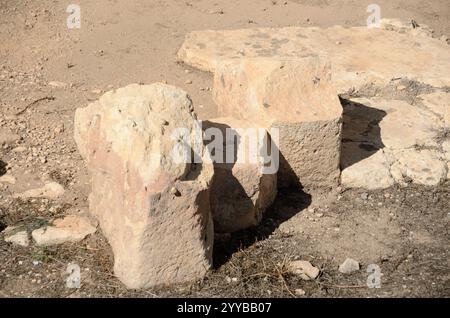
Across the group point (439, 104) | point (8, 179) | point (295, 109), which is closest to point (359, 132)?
point (439, 104)

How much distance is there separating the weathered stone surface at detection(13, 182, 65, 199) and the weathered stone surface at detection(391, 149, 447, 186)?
2.23 meters

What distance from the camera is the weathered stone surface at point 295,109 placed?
151 inches

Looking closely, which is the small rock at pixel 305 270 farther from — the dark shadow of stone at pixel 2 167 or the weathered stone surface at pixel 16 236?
the dark shadow of stone at pixel 2 167

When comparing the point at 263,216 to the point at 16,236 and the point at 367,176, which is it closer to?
the point at 367,176

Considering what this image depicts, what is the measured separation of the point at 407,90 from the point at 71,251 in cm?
317

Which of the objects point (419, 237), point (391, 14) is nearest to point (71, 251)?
point (419, 237)

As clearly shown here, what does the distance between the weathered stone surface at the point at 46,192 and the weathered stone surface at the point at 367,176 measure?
1866 millimetres

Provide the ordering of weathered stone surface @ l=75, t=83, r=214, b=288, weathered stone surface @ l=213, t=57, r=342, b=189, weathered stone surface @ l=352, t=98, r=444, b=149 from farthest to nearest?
weathered stone surface @ l=352, t=98, r=444, b=149 → weathered stone surface @ l=213, t=57, r=342, b=189 → weathered stone surface @ l=75, t=83, r=214, b=288

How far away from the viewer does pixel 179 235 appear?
312 cm

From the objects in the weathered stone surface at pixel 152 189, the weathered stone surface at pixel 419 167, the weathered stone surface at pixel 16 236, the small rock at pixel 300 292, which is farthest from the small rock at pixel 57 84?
the small rock at pixel 300 292

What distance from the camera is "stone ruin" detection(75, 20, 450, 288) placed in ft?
10.1

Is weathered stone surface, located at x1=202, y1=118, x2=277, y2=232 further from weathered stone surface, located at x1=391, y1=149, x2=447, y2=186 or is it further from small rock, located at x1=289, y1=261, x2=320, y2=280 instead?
weathered stone surface, located at x1=391, y1=149, x2=447, y2=186

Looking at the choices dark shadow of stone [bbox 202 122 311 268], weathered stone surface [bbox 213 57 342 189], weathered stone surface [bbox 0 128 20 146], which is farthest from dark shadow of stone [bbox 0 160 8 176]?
weathered stone surface [bbox 213 57 342 189]

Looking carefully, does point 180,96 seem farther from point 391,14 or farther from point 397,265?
point 391,14
